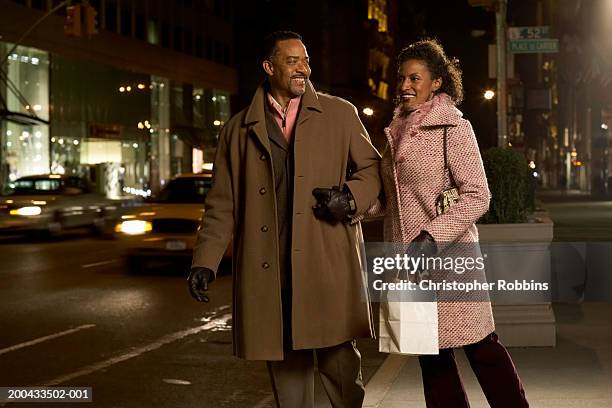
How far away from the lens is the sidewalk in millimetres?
7219

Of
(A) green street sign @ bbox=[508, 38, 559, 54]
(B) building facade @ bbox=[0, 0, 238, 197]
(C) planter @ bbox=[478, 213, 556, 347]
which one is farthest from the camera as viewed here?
(B) building facade @ bbox=[0, 0, 238, 197]

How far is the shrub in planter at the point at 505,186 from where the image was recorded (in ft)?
32.9

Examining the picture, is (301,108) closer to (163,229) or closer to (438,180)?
(438,180)

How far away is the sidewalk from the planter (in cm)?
14

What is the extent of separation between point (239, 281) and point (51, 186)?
24.8 meters

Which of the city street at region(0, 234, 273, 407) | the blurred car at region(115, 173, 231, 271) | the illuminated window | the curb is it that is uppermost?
the illuminated window

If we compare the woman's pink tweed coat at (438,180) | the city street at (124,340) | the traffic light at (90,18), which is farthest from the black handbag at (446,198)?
the traffic light at (90,18)

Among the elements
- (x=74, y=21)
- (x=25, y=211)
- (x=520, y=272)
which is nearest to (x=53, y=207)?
(x=25, y=211)

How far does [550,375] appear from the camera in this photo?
26.4 ft

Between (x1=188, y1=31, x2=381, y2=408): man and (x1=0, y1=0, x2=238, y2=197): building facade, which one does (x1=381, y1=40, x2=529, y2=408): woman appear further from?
(x1=0, y1=0, x2=238, y2=197): building facade

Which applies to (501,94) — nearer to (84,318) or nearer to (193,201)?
(193,201)

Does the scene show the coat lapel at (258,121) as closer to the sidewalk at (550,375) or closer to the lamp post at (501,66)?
the sidewalk at (550,375)

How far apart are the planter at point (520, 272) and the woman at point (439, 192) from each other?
3.76m

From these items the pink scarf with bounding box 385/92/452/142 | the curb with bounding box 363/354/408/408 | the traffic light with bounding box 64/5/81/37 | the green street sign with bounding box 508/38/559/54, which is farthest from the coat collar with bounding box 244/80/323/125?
the traffic light with bounding box 64/5/81/37
